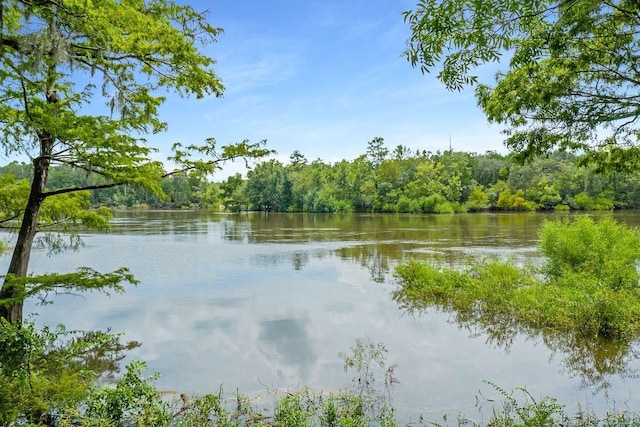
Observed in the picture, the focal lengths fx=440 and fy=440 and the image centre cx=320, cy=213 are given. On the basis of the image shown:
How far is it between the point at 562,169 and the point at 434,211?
85.2 feet

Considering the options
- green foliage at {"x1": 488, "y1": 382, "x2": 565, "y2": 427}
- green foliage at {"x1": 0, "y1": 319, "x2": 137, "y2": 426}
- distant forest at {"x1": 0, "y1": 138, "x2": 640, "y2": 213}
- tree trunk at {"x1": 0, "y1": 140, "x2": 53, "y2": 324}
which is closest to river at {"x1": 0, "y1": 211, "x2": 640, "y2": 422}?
green foliage at {"x1": 488, "y1": 382, "x2": 565, "y2": 427}

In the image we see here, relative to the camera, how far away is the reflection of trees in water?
8102 millimetres

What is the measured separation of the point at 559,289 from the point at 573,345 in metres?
2.65

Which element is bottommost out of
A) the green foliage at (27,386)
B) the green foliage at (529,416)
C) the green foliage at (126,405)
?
the green foliage at (529,416)

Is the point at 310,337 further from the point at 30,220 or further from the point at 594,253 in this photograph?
the point at 594,253

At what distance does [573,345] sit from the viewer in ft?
30.5

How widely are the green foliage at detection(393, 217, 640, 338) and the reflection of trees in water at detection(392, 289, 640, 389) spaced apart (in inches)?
2.9

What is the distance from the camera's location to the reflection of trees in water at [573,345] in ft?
26.6

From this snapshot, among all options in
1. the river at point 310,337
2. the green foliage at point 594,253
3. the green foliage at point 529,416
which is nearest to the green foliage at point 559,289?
the green foliage at point 594,253

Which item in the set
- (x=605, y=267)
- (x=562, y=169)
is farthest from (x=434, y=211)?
(x=605, y=267)

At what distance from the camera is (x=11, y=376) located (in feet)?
16.5

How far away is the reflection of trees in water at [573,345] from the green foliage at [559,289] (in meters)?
0.07

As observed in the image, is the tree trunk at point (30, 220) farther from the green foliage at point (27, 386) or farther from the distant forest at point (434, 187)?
the distant forest at point (434, 187)

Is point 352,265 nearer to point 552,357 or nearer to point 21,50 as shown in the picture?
point 552,357
